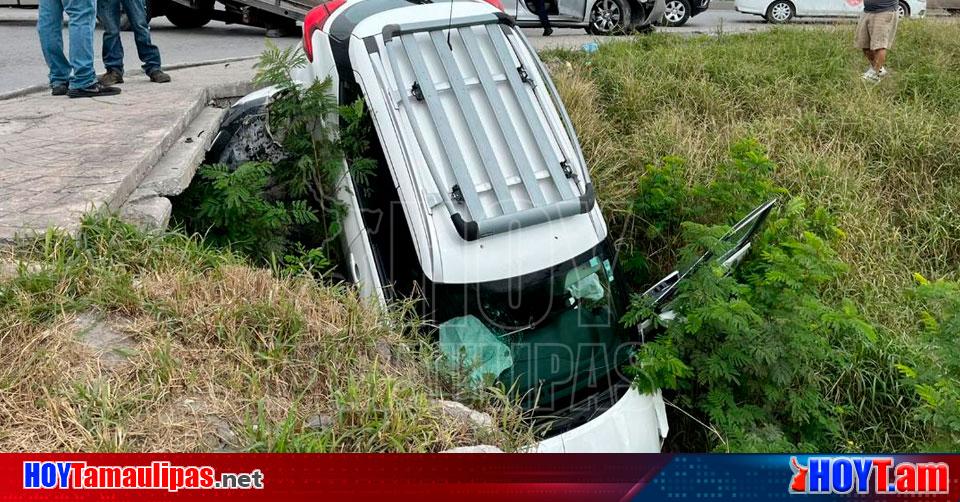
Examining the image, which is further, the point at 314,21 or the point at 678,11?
the point at 678,11

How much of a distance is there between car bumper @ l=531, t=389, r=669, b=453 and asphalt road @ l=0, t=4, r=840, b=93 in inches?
211

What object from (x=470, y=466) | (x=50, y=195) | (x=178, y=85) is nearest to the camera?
(x=470, y=466)

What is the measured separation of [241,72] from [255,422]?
5307 millimetres

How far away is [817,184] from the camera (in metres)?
6.70

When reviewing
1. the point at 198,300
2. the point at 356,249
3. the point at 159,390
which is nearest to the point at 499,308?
the point at 356,249

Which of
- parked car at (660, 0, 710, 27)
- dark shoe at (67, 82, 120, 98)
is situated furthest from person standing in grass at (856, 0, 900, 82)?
dark shoe at (67, 82, 120, 98)

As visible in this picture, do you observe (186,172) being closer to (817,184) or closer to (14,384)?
(14,384)

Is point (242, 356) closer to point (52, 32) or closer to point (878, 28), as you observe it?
point (52, 32)

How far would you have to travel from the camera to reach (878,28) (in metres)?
8.37

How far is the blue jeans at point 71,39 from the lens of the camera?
5.70m

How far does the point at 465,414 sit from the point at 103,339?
4.25 ft

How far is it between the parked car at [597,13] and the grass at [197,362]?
8.88 meters

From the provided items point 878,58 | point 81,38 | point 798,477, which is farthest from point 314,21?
point 878,58

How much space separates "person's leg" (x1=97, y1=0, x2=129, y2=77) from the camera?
247 inches
